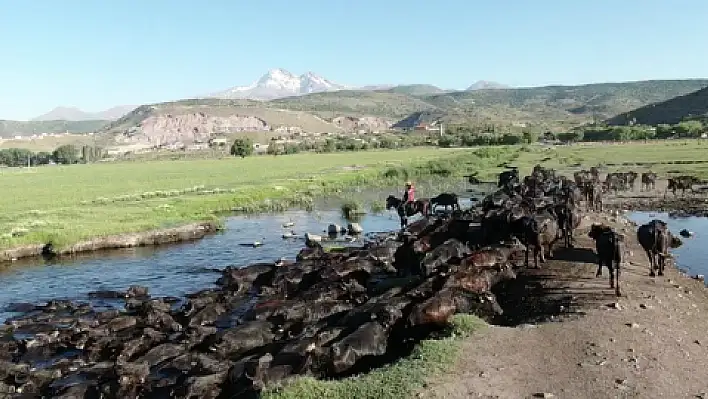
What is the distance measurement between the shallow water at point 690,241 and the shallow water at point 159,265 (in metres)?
12.8

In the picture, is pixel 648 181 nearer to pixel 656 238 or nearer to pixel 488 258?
pixel 656 238

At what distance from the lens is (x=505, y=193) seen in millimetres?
29953

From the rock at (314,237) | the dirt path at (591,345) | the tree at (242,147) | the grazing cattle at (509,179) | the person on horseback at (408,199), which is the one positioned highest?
the tree at (242,147)

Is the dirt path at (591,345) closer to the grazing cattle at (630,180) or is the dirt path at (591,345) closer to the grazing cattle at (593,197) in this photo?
the grazing cattle at (593,197)

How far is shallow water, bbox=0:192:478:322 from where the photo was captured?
23.0 m

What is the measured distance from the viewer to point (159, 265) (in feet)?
88.6

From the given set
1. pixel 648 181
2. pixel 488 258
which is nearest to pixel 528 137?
pixel 648 181

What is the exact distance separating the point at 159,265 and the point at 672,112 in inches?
6896

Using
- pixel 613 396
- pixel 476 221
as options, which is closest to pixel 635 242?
pixel 476 221

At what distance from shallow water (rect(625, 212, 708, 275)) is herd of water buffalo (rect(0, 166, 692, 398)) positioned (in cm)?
356

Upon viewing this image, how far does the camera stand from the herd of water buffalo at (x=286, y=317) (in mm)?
12500

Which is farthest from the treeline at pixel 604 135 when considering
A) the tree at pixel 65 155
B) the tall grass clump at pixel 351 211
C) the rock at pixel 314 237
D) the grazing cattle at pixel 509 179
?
the rock at pixel 314 237

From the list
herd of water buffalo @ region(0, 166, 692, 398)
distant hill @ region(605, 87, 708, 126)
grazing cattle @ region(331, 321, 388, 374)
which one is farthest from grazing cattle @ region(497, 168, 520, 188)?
distant hill @ region(605, 87, 708, 126)

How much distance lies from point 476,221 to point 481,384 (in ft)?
49.6
